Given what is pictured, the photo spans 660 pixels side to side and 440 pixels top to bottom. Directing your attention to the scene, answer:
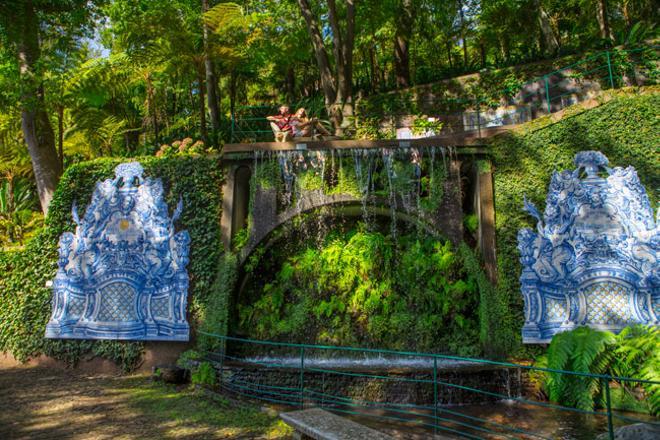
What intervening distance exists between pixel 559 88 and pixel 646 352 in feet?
31.9

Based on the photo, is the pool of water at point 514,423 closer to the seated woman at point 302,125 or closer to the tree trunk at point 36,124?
the seated woman at point 302,125

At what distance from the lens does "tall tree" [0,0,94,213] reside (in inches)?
505

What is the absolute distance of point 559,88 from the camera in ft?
49.8

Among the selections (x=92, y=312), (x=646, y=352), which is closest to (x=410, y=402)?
(x=646, y=352)

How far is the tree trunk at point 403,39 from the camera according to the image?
67.8 ft

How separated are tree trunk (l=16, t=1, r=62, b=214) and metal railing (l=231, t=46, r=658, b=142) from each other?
5.02m

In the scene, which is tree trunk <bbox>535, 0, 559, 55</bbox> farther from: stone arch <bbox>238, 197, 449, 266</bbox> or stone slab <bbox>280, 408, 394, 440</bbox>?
stone slab <bbox>280, 408, 394, 440</bbox>

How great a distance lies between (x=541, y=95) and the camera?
15672 mm

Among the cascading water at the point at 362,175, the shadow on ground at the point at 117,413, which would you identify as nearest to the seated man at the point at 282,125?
the cascading water at the point at 362,175

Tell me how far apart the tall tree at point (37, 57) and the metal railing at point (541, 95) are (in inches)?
196

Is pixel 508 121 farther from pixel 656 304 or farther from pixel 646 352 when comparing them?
pixel 646 352

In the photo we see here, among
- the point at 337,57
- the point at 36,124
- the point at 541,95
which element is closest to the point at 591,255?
the point at 541,95

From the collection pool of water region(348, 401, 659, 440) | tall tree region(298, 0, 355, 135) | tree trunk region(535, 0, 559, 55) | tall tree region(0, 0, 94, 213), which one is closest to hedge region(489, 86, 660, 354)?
pool of water region(348, 401, 659, 440)

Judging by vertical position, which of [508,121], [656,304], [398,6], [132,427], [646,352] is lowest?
[132,427]
